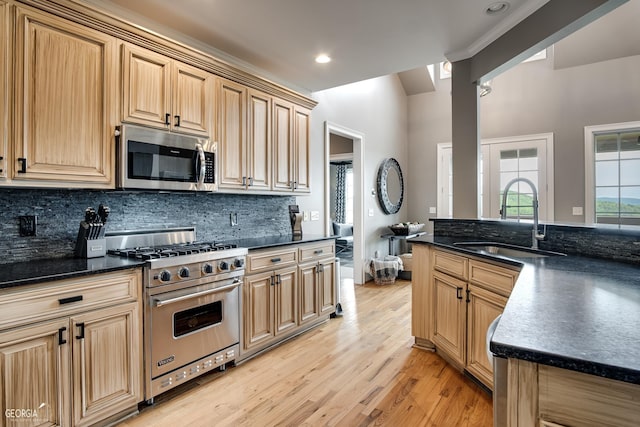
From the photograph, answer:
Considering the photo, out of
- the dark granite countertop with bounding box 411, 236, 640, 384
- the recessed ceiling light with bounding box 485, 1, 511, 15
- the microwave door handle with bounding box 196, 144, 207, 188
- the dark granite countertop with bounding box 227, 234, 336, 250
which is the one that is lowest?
the dark granite countertop with bounding box 411, 236, 640, 384

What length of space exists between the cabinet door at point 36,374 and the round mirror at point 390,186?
4706 mm

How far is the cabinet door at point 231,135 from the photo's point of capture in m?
2.76

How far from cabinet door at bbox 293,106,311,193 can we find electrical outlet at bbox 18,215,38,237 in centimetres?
208

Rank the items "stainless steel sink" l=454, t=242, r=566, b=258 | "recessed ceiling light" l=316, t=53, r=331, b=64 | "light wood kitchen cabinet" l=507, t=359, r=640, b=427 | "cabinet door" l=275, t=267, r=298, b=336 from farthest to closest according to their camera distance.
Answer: "recessed ceiling light" l=316, t=53, r=331, b=64 < "cabinet door" l=275, t=267, r=298, b=336 < "stainless steel sink" l=454, t=242, r=566, b=258 < "light wood kitchen cabinet" l=507, t=359, r=640, b=427

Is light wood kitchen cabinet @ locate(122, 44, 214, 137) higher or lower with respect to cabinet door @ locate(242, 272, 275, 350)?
higher

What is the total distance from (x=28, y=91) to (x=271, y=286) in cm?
201

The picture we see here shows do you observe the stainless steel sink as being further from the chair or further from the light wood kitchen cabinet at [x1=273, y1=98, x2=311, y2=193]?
the chair

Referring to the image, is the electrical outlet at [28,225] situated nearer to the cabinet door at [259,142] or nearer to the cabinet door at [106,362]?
the cabinet door at [106,362]

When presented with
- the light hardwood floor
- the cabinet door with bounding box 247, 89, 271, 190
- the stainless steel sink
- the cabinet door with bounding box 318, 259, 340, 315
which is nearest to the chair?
the cabinet door with bounding box 318, 259, 340, 315

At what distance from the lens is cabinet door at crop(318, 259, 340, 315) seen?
3449 mm

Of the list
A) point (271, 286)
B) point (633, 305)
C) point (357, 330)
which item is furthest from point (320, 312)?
point (633, 305)

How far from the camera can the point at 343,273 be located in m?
6.17

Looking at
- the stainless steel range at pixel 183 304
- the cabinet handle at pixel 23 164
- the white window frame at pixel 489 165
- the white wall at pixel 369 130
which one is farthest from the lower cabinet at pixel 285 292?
the white window frame at pixel 489 165

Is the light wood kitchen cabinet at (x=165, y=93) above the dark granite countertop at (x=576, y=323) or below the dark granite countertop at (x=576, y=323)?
above
